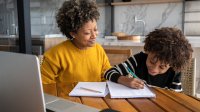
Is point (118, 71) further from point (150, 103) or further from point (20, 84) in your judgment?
point (20, 84)

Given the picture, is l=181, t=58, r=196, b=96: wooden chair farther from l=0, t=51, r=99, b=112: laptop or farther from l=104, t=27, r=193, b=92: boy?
l=0, t=51, r=99, b=112: laptop

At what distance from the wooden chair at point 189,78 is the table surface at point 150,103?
48 centimetres

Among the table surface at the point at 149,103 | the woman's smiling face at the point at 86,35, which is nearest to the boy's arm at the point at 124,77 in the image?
the table surface at the point at 149,103

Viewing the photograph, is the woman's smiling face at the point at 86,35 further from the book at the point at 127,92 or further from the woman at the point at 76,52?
the book at the point at 127,92

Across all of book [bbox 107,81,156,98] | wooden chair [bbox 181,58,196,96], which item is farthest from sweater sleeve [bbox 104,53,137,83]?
wooden chair [bbox 181,58,196,96]

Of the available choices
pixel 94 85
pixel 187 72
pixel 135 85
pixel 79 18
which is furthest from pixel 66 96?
pixel 187 72

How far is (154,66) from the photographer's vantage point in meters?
1.24

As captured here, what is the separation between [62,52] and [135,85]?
20.4 inches

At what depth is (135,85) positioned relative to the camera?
3.37ft

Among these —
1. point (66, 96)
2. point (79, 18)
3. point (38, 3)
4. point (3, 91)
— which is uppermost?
point (38, 3)

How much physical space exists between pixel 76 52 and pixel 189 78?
71 cm

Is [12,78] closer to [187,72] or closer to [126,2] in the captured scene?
[187,72]

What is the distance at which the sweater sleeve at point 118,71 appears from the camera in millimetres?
1174

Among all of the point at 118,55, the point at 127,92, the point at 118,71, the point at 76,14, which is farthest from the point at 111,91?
the point at 118,55
